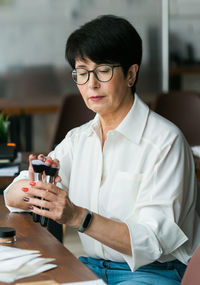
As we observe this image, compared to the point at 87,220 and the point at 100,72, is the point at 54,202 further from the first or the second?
the point at 100,72

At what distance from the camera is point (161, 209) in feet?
6.36

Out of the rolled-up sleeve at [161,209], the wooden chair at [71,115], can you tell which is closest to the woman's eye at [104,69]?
the rolled-up sleeve at [161,209]

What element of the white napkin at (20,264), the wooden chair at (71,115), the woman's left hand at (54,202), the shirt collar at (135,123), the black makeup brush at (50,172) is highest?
the shirt collar at (135,123)

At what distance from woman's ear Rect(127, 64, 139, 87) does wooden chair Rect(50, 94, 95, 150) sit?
8.60 ft

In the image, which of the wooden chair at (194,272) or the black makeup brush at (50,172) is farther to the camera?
the black makeup brush at (50,172)

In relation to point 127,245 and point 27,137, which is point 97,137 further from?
point 27,137

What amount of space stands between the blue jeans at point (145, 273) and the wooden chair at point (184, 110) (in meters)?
2.58

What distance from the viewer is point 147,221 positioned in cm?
192

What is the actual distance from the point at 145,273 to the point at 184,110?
2888 mm

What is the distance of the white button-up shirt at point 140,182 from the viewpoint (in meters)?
1.91

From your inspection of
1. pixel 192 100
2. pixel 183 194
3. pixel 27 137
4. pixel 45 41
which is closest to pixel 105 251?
pixel 183 194

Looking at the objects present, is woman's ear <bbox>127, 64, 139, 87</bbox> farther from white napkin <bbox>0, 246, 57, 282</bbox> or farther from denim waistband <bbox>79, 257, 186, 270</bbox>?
white napkin <bbox>0, 246, 57, 282</bbox>

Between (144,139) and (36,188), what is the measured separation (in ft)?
1.61

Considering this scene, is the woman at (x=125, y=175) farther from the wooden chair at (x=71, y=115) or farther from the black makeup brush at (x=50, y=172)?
the wooden chair at (x=71, y=115)
